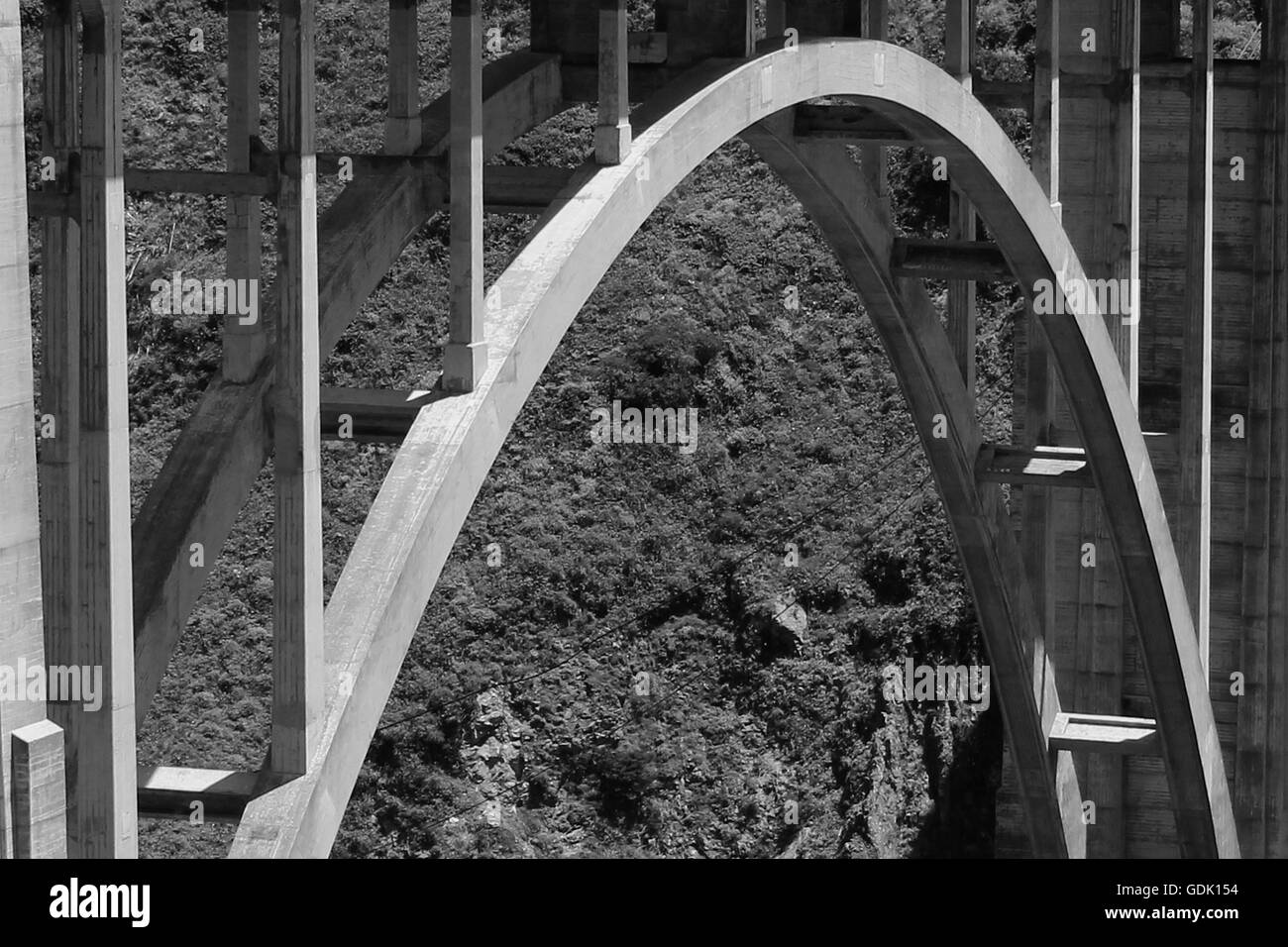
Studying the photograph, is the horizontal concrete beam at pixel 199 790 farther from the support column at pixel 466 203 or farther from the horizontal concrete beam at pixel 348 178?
the horizontal concrete beam at pixel 348 178

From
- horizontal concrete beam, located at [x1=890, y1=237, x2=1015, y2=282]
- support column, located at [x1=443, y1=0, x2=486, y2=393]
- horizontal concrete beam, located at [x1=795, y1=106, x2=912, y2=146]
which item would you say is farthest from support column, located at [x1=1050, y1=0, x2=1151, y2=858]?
support column, located at [x1=443, y1=0, x2=486, y2=393]

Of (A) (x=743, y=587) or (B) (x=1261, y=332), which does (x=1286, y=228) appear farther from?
(A) (x=743, y=587)

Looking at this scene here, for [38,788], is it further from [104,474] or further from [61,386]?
[61,386]

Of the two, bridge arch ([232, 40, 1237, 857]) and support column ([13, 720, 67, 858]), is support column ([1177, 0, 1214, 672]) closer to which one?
bridge arch ([232, 40, 1237, 857])

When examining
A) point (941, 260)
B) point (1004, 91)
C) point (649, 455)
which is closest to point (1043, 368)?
point (941, 260)

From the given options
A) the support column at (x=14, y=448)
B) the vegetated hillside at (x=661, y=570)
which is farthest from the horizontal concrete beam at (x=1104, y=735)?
the support column at (x=14, y=448)

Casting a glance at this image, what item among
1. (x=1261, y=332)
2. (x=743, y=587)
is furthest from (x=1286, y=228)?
(x=743, y=587)
